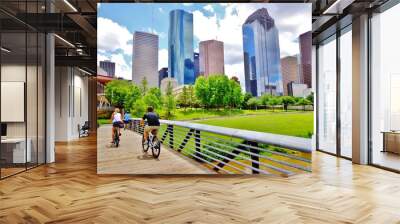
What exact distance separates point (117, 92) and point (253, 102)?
2193 millimetres

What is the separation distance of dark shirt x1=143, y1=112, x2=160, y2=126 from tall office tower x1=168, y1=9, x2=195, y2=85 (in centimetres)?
68

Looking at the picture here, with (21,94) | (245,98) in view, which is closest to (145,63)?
(245,98)

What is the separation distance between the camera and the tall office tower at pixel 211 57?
6.21 meters

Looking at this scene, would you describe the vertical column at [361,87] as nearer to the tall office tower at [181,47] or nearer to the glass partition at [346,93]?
the glass partition at [346,93]

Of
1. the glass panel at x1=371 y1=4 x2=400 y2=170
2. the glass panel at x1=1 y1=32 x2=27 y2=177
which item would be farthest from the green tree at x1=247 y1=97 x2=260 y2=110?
the glass panel at x1=1 y1=32 x2=27 y2=177

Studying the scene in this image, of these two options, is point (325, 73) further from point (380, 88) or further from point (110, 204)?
point (110, 204)

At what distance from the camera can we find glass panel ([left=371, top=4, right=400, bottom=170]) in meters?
6.79

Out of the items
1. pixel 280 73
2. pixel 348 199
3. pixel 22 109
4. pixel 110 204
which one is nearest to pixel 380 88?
pixel 280 73

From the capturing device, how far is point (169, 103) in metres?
6.33

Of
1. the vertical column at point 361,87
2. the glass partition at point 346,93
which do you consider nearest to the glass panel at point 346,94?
the glass partition at point 346,93

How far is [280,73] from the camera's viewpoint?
6.16 meters

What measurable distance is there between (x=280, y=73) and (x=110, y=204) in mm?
3300

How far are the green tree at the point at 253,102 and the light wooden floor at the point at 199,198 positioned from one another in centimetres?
114

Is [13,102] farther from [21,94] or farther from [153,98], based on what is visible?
[153,98]
